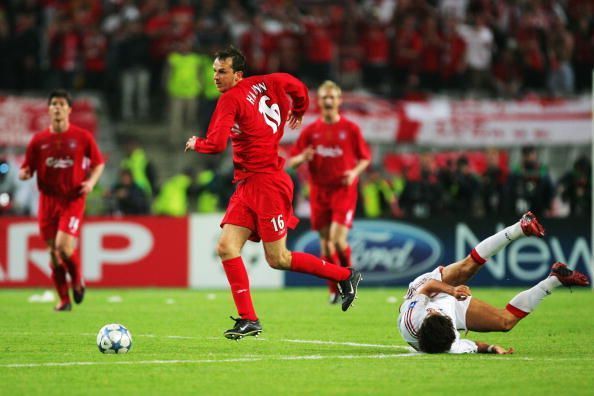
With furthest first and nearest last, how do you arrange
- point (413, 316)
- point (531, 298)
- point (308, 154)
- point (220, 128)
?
point (308, 154)
point (220, 128)
point (531, 298)
point (413, 316)

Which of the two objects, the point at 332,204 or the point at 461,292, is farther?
the point at 332,204

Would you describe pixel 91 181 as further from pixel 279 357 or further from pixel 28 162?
pixel 279 357

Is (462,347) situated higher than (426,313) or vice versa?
(426,313)

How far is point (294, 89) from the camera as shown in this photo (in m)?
11.3

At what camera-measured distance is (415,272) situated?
2080cm

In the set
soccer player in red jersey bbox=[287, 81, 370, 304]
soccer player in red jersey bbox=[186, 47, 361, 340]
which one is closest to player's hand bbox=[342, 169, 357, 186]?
soccer player in red jersey bbox=[287, 81, 370, 304]

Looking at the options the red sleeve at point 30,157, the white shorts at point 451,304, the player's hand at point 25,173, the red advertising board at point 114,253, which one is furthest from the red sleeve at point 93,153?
the white shorts at point 451,304

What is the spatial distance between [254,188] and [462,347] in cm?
238

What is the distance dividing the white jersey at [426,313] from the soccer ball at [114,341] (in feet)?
7.24

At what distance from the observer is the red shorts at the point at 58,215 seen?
14.9m

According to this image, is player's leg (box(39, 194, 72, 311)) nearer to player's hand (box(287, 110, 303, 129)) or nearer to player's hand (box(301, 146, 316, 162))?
player's hand (box(301, 146, 316, 162))

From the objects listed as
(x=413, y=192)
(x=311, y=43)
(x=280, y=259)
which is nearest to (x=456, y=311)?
(x=280, y=259)

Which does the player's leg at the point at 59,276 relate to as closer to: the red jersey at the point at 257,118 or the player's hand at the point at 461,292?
the red jersey at the point at 257,118

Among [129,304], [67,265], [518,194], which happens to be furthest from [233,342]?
[518,194]
